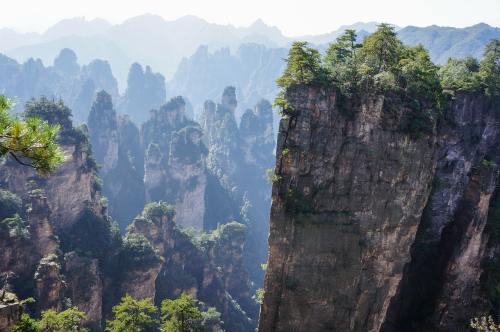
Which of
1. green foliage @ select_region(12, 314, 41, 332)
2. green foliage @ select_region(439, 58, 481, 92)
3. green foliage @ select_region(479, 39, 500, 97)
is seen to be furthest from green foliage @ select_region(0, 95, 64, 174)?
green foliage @ select_region(479, 39, 500, 97)

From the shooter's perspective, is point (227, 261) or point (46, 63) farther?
point (46, 63)

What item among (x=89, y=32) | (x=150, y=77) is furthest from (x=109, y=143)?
(x=89, y=32)

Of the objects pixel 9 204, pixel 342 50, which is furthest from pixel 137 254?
pixel 342 50

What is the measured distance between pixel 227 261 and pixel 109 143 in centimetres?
3089

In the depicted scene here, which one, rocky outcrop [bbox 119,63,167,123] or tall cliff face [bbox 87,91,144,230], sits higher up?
rocky outcrop [bbox 119,63,167,123]

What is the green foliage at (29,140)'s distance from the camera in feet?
25.0

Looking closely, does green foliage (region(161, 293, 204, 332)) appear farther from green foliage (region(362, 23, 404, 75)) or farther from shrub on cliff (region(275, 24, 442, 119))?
green foliage (region(362, 23, 404, 75))

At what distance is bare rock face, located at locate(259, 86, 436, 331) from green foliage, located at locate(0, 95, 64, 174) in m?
12.1

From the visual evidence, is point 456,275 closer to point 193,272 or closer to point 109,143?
point 193,272

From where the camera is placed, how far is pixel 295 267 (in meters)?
20.1

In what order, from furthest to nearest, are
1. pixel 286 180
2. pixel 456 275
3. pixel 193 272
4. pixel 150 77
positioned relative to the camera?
pixel 150 77, pixel 193 272, pixel 456 275, pixel 286 180

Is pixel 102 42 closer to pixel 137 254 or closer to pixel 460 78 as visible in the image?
pixel 137 254

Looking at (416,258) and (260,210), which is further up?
(416,258)

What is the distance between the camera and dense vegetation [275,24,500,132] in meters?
19.2
